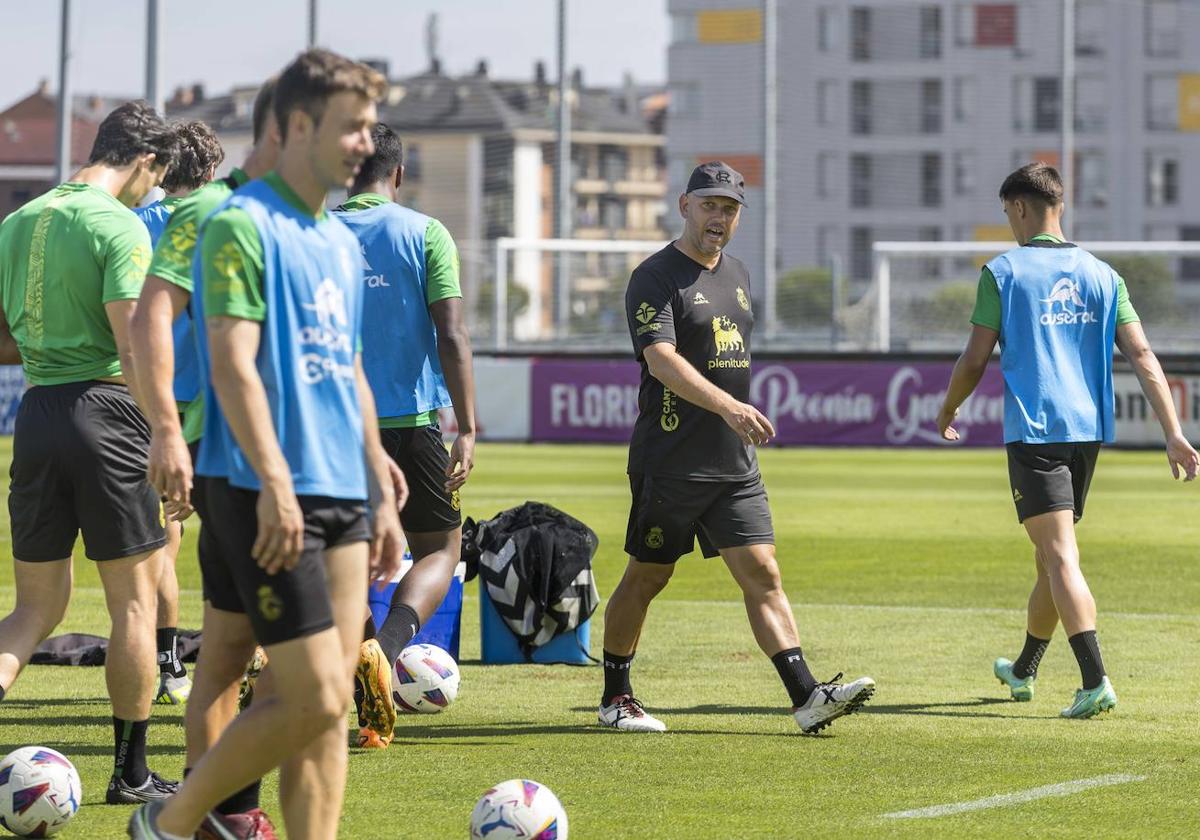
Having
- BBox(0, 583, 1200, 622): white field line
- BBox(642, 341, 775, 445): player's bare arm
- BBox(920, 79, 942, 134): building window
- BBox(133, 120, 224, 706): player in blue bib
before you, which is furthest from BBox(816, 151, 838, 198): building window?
BBox(642, 341, 775, 445): player's bare arm

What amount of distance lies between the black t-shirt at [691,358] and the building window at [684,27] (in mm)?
80779

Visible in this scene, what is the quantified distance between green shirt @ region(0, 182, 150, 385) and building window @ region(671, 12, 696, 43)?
8229cm

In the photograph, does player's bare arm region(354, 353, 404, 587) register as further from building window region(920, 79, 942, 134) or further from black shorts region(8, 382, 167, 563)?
building window region(920, 79, 942, 134)

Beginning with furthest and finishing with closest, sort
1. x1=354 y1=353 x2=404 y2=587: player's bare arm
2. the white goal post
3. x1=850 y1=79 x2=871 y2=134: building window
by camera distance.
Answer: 1. x1=850 y1=79 x2=871 y2=134: building window
2. the white goal post
3. x1=354 y1=353 x2=404 y2=587: player's bare arm

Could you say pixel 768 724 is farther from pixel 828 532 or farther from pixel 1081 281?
pixel 828 532

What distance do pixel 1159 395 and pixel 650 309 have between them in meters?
2.27

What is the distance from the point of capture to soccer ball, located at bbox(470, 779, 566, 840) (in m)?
5.48

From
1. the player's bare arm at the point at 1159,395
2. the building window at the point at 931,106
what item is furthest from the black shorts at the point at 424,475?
the building window at the point at 931,106

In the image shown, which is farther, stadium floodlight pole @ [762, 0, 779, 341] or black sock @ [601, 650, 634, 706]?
stadium floodlight pole @ [762, 0, 779, 341]

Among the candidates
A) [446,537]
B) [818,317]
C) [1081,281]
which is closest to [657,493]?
[446,537]

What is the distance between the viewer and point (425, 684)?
26.7ft

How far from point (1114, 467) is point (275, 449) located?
2215 centimetres

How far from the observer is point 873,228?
3273 inches

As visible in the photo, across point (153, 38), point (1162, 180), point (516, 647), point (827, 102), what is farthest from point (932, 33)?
point (516, 647)
